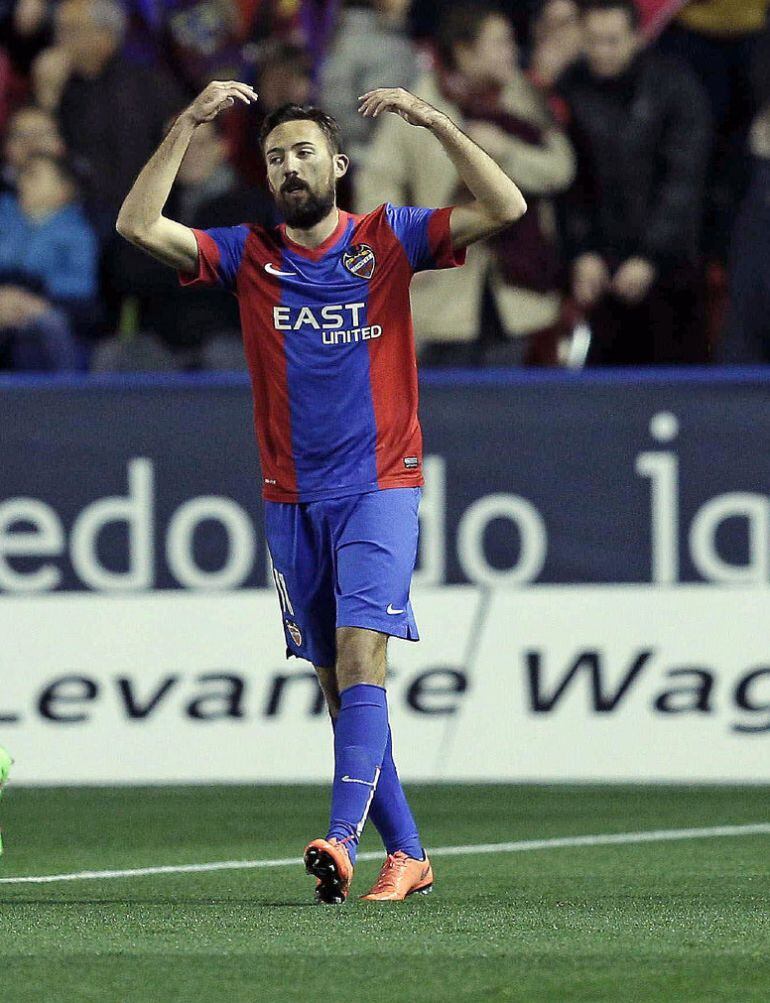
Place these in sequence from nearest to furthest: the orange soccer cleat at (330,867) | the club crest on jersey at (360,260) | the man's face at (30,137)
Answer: the orange soccer cleat at (330,867), the club crest on jersey at (360,260), the man's face at (30,137)

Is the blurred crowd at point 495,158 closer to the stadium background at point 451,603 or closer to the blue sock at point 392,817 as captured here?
the stadium background at point 451,603

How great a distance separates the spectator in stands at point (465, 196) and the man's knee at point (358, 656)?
5.34 m

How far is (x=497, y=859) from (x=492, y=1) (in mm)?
6501

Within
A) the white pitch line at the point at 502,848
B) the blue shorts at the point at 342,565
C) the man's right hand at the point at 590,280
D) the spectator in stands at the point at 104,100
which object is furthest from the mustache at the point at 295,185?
the spectator in stands at the point at 104,100

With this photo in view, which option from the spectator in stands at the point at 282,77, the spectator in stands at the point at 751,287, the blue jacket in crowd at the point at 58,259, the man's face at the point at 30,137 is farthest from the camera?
the man's face at the point at 30,137

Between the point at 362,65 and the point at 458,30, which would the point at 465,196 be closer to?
the point at 458,30

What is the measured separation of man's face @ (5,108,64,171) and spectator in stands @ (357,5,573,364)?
75.7 inches

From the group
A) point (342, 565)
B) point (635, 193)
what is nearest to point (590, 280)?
point (635, 193)

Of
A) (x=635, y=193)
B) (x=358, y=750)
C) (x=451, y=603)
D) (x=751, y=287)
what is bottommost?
(x=451, y=603)

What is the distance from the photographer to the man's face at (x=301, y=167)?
6.17 metres

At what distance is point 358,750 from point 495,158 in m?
5.93

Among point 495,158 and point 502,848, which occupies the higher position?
point 495,158

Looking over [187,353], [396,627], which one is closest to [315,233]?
[396,627]

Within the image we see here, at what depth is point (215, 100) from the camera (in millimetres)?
6109
